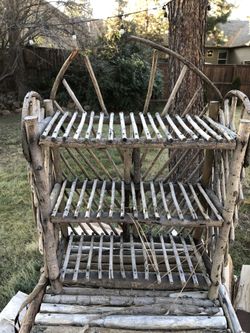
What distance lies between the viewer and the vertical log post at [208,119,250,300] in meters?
1.19

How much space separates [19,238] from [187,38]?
2018 millimetres

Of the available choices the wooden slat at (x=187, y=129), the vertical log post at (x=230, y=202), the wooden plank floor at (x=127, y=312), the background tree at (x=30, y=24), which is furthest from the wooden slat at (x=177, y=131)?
the background tree at (x=30, y=24)

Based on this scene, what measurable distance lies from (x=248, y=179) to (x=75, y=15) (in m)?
5.28

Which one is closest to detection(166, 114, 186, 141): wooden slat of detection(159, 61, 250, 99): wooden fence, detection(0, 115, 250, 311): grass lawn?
detection(0, 115, 250, 311): grass lawn

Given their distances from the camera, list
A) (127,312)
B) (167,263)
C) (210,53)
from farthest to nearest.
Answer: (210,53), (167,263), (127,312)

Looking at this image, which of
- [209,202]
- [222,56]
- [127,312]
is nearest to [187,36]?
[209,202]

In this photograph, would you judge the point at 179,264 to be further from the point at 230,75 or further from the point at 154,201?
the point at 230,75

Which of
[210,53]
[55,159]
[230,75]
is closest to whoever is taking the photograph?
[55,159]

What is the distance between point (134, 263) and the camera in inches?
62.3

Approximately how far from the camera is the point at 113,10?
11.2m

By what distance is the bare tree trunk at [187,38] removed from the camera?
7.14ft

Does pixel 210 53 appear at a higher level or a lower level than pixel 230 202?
higher

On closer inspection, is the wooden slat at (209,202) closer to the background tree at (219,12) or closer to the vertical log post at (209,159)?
the vertical log post at (209,159)

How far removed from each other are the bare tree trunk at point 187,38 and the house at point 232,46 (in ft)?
38.9
